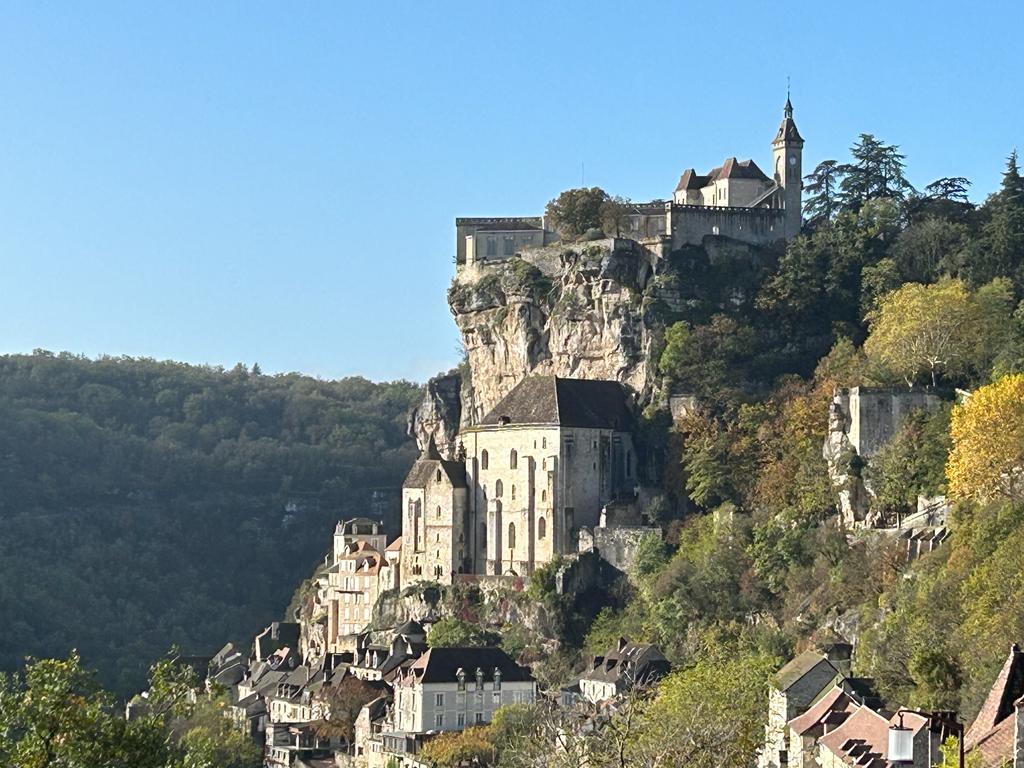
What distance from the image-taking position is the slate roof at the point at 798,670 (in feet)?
230

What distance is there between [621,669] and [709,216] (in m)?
27.2

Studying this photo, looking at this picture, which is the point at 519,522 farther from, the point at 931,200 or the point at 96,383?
the point at 96,383

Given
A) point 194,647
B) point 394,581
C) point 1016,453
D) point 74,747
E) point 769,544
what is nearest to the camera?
point 74,747

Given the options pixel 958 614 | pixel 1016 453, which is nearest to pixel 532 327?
pixel 1016 453

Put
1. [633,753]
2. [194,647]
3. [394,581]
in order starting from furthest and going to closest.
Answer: [194,647] → [394,581] → [633,753]

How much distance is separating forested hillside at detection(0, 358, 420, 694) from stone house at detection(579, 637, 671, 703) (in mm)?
50225

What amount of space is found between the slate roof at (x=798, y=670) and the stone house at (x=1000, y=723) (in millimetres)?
19107

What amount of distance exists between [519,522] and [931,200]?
25.6 m

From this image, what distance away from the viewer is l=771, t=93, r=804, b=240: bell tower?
4461 inches

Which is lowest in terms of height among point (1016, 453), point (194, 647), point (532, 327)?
point (194, 647)

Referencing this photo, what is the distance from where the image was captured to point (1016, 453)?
84.7m

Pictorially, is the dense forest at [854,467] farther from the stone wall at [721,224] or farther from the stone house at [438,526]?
the stone house at [438,526]

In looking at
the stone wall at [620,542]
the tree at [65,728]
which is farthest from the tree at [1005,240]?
the tree at [65,728]

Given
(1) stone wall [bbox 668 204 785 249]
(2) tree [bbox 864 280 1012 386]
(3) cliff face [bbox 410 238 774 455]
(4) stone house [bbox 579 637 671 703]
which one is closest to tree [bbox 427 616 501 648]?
(4) stone house [bbox 579 637 671 703]
